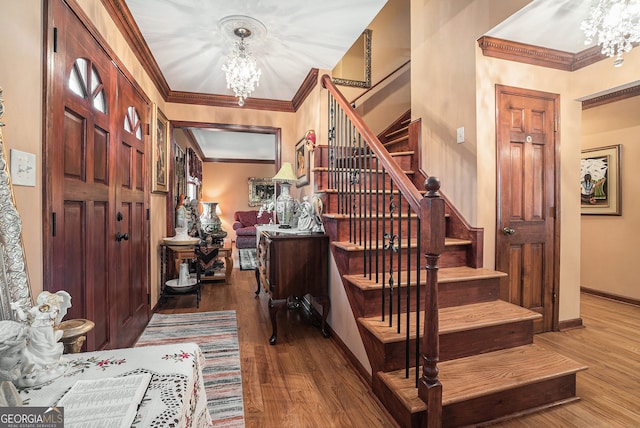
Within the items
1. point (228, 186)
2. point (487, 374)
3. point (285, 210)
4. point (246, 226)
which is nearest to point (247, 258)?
point (246, 226)

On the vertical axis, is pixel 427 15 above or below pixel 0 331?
above

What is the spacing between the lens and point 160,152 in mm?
3516

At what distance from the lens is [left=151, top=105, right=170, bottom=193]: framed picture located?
10.4 feet

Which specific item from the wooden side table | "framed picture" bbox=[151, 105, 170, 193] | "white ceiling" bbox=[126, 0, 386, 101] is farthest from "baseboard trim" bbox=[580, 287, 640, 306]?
"framed picture" bbox=[151, 105, 170, 193]

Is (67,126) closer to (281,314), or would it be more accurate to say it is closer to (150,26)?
(150,26)

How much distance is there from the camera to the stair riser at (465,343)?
1.71 metres

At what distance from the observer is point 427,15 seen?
292 cm

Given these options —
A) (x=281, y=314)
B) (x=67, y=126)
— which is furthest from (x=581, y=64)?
(x=67, y=126)

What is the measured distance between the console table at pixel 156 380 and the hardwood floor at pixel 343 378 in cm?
75

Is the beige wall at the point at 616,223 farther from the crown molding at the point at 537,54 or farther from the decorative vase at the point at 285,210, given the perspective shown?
the decorative vase at the point at 285,210

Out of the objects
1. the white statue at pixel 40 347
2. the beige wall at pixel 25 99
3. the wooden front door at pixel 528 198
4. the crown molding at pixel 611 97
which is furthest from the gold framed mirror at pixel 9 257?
the crown molding at pixel 611 97

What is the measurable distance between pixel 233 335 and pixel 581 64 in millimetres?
3855

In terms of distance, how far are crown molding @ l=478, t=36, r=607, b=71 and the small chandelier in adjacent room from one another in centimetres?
179

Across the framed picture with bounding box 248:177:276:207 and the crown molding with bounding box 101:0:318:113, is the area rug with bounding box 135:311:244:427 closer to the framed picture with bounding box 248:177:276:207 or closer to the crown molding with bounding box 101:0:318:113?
the crown molding with bounding box 101:0:318:113
